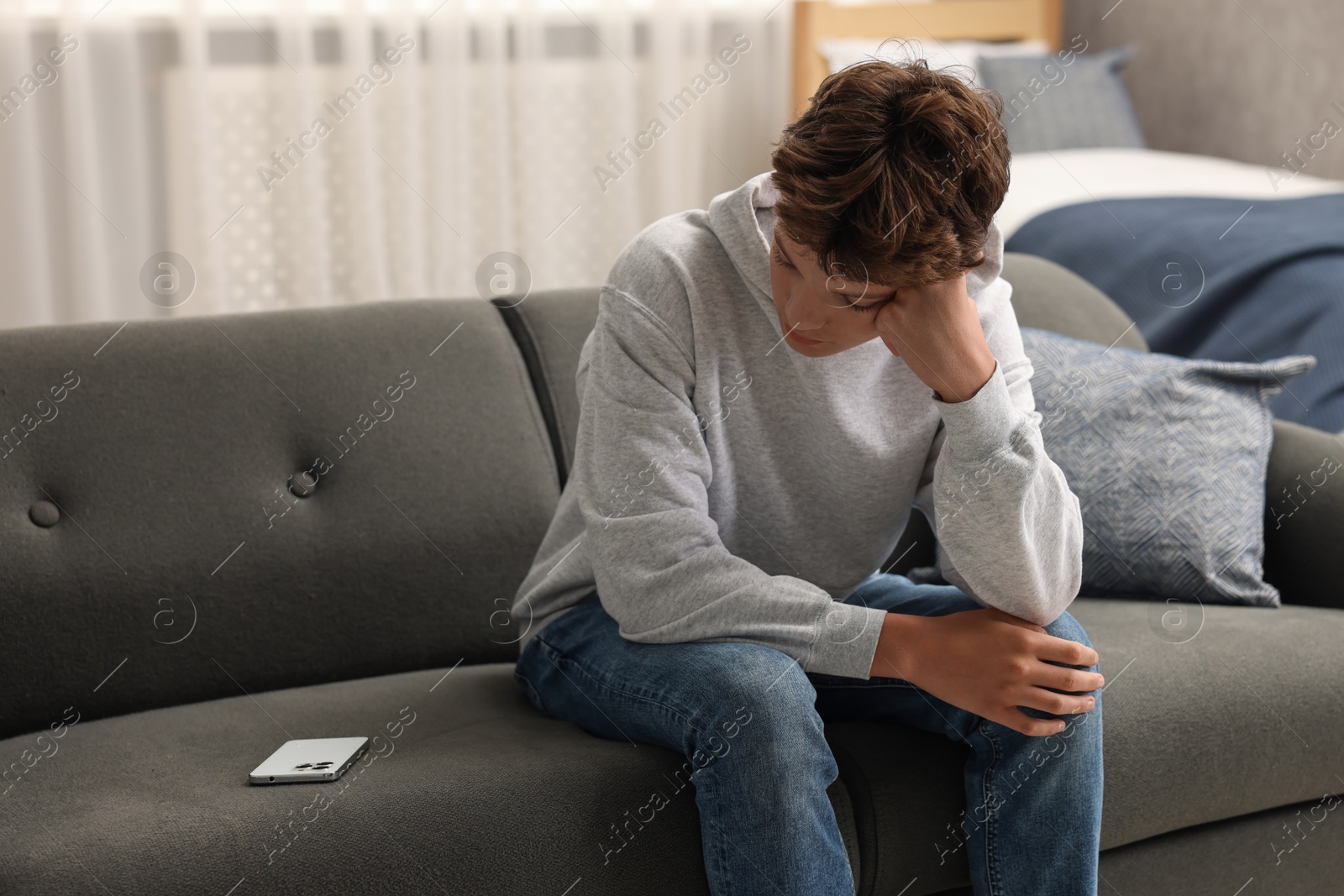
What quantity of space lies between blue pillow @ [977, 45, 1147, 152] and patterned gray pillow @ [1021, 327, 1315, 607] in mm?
1715

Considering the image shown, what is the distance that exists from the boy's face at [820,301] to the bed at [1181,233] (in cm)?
114

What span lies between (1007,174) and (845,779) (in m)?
0.53

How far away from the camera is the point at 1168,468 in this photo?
144cm

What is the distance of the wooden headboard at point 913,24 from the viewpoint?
3.31 m

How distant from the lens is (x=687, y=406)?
1.05m

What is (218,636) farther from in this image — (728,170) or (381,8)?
(728,170)

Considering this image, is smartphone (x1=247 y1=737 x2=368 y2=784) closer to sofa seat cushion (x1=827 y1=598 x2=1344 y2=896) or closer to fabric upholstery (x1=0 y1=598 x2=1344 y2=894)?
fabric upholstery (x1=0 y1=598 x2=1344 y2=894)

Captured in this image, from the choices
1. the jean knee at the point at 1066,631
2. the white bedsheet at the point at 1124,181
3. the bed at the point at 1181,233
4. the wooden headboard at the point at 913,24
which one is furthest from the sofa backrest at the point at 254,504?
the wooden headboard at the point at 913,24

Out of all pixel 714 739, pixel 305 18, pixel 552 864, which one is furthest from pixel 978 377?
pixel 305 18

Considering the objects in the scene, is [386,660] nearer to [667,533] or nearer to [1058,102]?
[667,533]

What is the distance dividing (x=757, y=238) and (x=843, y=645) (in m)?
0.37

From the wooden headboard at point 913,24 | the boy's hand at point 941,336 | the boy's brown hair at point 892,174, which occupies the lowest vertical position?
the boy's hand at point 941,336

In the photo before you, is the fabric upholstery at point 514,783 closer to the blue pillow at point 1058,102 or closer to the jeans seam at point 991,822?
the jeans seam at point 991,822

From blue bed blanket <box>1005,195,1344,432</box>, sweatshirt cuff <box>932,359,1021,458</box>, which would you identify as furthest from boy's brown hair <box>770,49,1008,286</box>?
blue bed blanket <box>1005,195,1344,432</box>
